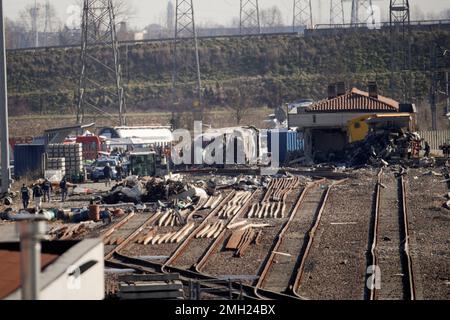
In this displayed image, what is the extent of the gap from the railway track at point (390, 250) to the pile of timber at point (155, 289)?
6.94ft

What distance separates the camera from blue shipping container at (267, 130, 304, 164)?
31.5 m

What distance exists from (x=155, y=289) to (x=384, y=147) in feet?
62.6

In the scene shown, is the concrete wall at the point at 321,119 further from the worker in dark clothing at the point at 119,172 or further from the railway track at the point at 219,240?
the railway track at the point at 219,240

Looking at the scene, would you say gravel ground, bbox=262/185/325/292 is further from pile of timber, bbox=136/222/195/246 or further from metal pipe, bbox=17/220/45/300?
metal pipe, bbox=17/220/45/300

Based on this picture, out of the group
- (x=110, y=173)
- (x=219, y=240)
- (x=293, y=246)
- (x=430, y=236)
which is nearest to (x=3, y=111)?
(x=110, y=173)

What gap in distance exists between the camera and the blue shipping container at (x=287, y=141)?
3147 centimetres

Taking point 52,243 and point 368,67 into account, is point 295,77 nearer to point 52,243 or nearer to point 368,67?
point 368,67

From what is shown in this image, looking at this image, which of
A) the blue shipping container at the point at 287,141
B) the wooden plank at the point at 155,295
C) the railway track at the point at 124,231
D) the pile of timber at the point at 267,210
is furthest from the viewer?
the blue shipping container at the point at 287,141

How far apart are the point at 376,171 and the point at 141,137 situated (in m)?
10.3

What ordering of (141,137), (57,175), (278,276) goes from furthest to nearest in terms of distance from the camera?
(141,137)
(57,175)
(278,276)

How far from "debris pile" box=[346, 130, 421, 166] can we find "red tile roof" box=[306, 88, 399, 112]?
2349 millimetres

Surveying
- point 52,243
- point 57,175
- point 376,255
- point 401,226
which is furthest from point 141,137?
point 52,243

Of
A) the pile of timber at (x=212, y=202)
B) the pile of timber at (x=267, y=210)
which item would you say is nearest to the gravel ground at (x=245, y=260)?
the pile of timber at (x=267, y=210)
